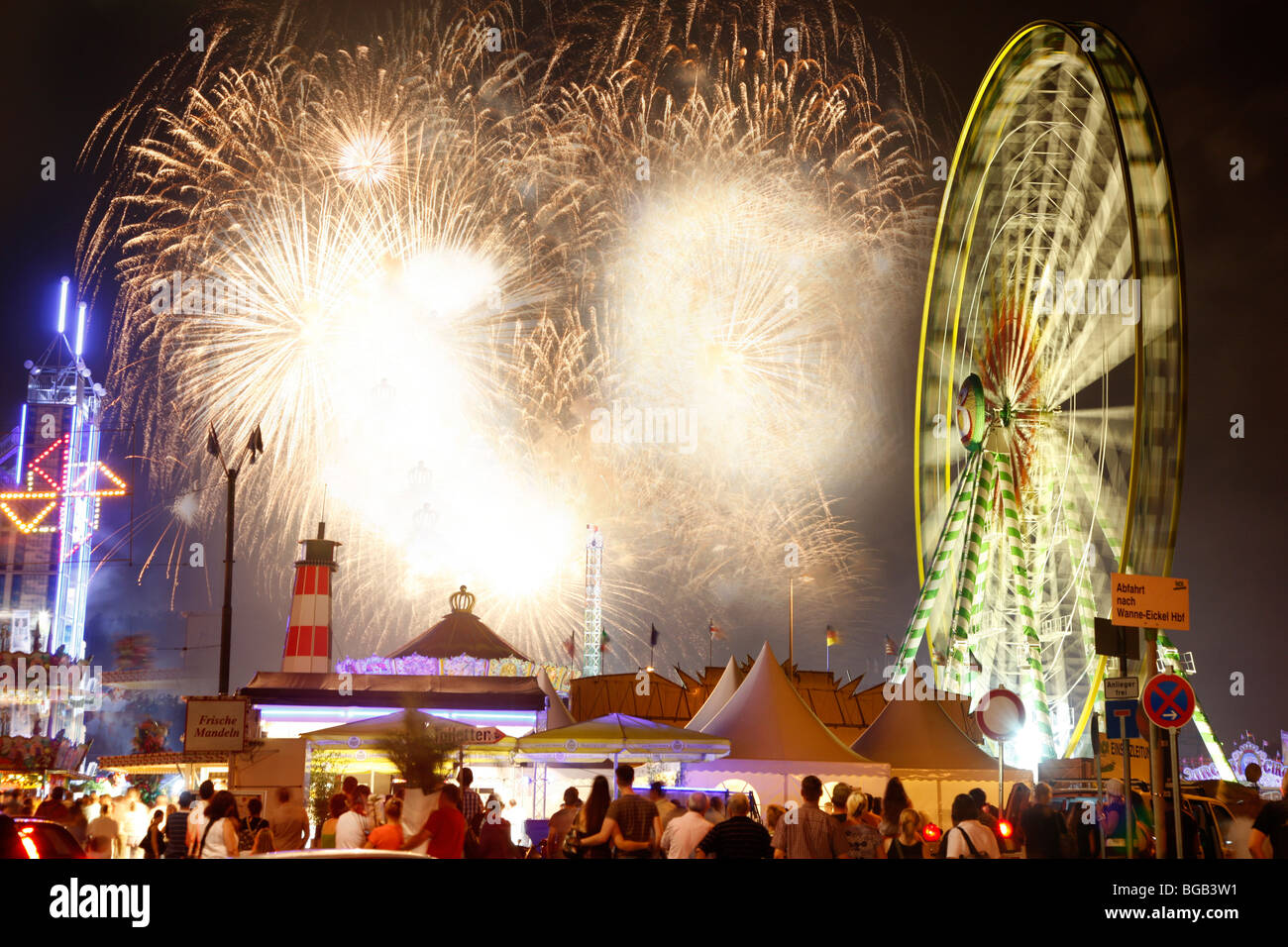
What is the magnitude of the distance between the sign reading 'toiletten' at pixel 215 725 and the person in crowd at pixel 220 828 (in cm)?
505

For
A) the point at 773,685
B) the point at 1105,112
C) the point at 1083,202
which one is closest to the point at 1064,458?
the point at 1083,202

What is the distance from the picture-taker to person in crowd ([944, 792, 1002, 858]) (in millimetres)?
11180

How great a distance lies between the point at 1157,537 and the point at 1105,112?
295 inches

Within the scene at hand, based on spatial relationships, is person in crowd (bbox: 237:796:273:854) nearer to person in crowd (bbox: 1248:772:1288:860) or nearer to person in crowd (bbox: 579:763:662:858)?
person in crowd (bbox: 579:763:662:858)

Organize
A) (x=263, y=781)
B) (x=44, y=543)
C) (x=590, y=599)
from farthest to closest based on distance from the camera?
(x=44, y=543) < (x=590, y=599) < (x=263, y=781)

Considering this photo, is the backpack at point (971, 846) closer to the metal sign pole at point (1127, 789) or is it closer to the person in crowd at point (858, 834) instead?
the person in crowd at point (858, 834)

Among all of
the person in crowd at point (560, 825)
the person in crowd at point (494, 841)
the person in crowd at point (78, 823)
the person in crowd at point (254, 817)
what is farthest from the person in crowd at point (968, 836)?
the person in crowd at point (78, 823)

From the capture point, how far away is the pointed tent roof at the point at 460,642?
3250cm

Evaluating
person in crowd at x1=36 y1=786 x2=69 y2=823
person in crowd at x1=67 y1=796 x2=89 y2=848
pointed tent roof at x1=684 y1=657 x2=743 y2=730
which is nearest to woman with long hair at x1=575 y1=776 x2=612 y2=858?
person in crowd at x1=67 y1=796 x2=89 y2=848

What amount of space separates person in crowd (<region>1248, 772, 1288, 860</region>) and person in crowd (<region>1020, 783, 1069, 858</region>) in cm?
316

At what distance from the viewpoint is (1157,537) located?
74.6ft

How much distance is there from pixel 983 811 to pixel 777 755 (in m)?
5.55
